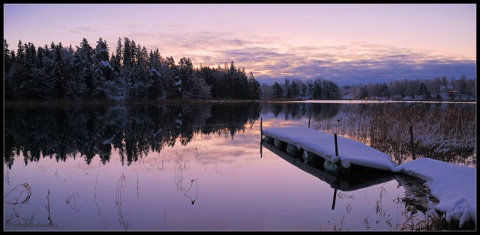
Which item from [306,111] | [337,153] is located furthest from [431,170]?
[306,111]

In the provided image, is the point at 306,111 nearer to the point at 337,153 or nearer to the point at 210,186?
the point at 337,153

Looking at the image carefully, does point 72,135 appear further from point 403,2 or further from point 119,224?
point 403,2

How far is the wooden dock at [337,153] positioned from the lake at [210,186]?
0.53m

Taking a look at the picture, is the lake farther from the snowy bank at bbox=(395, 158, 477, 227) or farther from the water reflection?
the snowy bank at bbox=(395, 158, 477, 227)

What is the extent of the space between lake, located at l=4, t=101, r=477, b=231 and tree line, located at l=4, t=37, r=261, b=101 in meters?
53.1

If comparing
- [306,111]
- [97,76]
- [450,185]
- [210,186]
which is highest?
[97,76]

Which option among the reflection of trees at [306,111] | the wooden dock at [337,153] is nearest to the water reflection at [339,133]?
the wooden dock at [337,153]

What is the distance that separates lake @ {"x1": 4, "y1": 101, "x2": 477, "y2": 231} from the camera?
30.9 ft

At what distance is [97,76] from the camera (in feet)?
252

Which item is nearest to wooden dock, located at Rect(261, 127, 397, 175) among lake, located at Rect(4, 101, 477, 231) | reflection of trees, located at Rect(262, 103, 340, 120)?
lake, located at Rect(4, 101, 477, 231)

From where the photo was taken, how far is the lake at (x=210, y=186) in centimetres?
941

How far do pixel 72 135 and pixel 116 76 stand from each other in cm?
6133

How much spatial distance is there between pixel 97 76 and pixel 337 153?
7307 centimetres

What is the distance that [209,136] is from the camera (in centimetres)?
2780
